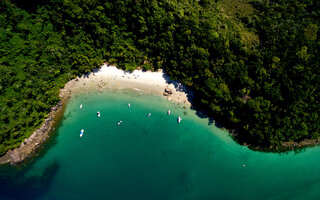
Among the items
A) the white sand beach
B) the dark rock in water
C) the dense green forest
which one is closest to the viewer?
the dense green forest

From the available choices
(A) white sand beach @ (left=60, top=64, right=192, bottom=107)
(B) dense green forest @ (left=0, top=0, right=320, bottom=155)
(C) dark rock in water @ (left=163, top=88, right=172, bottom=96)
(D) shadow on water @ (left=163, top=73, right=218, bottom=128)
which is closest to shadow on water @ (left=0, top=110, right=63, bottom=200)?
(B) dense green forest @ (left=0, top=0, right=320, bottom=155)

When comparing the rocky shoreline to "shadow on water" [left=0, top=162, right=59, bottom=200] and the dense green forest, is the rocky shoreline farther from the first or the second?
"shadow on water" [left=0, top=162, right=59, bottom=200]

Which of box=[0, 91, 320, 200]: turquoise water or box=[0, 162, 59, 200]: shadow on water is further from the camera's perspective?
box=[0, 91, 320, 200]: turquoise water

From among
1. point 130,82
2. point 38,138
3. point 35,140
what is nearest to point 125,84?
point 130,82

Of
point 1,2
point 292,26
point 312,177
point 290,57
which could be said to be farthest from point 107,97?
point 312,177

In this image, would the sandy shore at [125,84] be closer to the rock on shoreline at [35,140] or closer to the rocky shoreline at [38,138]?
the rocky shoreline at [38,138]

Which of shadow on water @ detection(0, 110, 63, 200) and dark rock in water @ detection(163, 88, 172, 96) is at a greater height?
dark rock in water @ detection(163, 88, 172, 96)

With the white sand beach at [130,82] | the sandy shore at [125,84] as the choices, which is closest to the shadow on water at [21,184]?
the sandy shore at [125,84]
